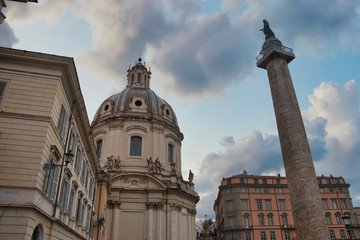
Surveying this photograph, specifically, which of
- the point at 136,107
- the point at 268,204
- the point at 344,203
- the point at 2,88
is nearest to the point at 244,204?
the point at 268,204

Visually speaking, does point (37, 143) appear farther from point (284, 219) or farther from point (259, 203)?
point (284, 219)

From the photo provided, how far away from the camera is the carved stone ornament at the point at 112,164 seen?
125 ft

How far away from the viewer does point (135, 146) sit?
4172cm

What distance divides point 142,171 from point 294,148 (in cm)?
2018

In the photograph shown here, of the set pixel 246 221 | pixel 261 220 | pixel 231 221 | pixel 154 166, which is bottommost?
pixel 246 221

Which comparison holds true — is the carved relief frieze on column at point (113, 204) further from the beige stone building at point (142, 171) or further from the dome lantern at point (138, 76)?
the dome lantern at point (138, 76)

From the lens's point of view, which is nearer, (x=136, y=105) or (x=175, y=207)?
(x=175, y=207)

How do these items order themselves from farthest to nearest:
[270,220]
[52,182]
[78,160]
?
[270,220] → [78,160] → [52,182]

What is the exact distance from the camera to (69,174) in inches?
617

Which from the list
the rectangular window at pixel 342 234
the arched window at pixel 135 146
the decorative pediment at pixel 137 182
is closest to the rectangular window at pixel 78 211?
the decorative pediment at pixel 137 182

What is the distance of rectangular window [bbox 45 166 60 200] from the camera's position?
41.7ft

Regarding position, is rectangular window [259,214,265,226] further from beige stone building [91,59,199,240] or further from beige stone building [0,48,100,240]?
beige stone building [0,48,100,240]

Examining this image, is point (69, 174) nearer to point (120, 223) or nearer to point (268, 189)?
point (120, 223)

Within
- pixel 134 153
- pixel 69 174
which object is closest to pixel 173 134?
pixel 134 153
